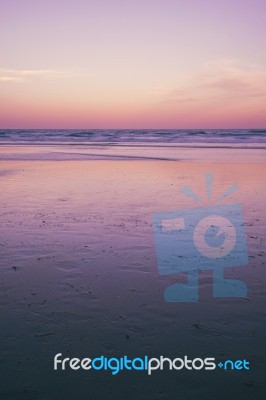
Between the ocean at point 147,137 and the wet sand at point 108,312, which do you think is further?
the ocean at point 147,137

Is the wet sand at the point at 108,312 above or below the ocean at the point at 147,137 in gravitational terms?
Result: below

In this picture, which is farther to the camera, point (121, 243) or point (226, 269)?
point (121, 243)

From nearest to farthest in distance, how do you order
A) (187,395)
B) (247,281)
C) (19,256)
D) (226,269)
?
(187,395), (247,281), (226,269), (19,256)

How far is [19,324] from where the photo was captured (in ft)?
14.8

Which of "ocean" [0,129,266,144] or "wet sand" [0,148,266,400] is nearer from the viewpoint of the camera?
"wet sand" [0,148,266,400]

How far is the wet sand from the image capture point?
3.56m

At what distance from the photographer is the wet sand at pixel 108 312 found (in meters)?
3.56

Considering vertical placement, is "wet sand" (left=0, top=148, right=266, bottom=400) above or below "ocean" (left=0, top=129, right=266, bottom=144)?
below

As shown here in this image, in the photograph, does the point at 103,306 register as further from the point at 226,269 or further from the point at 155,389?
the point at 226,269

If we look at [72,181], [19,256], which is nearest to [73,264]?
[19,256]

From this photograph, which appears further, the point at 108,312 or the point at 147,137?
the point at 147,137

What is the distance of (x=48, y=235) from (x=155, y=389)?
515 centimetres

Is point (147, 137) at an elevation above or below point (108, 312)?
above

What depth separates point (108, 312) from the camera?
4844 millimetres
